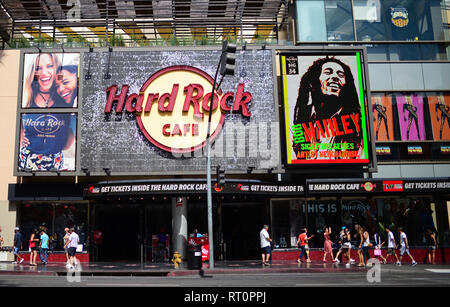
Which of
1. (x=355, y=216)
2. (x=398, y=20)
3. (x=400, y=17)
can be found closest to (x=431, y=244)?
(x=355, y=216)

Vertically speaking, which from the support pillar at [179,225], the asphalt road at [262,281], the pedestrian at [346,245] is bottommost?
the asphalt road at [262,281]

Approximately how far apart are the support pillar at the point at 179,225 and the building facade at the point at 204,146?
0.08m

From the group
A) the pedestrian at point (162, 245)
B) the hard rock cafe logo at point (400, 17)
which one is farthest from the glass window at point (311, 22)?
the pedestrian at point (162, 245)

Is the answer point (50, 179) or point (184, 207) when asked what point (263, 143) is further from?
point (50, 179)

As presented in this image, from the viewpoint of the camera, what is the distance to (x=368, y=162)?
25.3m

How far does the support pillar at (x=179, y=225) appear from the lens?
24.8 metres

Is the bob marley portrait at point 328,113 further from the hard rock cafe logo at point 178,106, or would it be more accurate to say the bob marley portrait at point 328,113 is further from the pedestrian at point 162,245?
the pedestrian at point 162,245

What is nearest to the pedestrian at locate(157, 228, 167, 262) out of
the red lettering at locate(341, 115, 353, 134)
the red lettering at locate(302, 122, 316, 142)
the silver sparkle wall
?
the silver sparkle wall

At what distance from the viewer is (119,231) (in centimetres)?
2684

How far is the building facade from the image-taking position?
82.2 feet

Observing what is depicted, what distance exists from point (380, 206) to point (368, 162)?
9.59 ft

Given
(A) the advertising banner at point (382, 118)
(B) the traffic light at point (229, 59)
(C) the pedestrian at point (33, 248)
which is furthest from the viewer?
(A) the advertising banner at point (382, 118)

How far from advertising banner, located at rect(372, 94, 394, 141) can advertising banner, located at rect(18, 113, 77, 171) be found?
19173 mm
